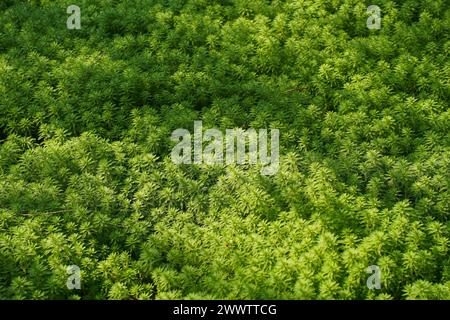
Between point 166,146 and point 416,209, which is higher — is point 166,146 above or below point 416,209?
above

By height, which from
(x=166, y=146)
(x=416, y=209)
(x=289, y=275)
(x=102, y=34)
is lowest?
(x=289, y=275)

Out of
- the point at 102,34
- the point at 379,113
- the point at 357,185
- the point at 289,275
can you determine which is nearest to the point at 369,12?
the point at 379,113

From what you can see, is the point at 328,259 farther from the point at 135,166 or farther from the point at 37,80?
the point at 37,80

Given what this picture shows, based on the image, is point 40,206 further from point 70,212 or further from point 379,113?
point 379,113

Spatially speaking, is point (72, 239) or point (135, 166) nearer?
point (72, 239)

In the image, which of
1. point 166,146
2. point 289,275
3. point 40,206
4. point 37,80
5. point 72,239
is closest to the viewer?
point 289,275

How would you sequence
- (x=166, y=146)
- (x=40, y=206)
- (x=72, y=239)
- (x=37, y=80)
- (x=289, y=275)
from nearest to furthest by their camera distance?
(x=289, y=275) → (x=72, y=239) → (x=40, y=206) → (x=166, y=146) → (x=37, y=80)
